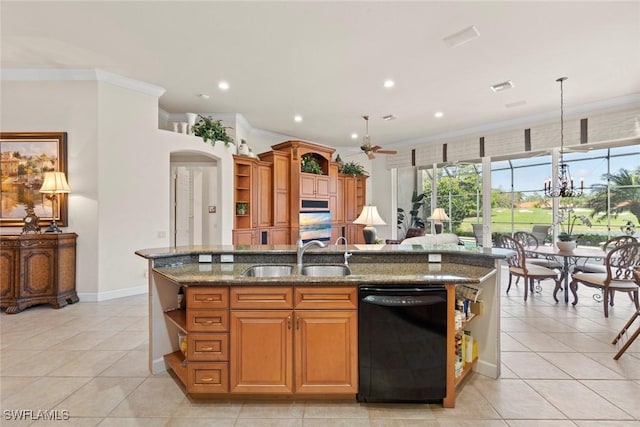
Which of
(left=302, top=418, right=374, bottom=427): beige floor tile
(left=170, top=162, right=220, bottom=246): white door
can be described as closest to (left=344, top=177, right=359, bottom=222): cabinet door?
(left=170, top=162, right=220, bottom=246): white door

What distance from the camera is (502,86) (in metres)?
4.54

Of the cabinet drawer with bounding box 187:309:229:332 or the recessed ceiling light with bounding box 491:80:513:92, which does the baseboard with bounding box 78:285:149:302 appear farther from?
the recessed ceiling light with bounding box 491:80:513:92

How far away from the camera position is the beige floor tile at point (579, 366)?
2453mm

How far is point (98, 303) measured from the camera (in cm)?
420

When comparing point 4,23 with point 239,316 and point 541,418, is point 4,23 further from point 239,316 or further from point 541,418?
point 541,418

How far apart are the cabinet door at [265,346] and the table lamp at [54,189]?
3622 mm

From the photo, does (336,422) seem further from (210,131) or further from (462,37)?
(210,131)

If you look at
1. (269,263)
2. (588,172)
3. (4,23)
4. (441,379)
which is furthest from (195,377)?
(588,172)

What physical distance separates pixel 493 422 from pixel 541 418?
325mm

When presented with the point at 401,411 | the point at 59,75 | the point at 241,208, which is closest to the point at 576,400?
the point at 401,411

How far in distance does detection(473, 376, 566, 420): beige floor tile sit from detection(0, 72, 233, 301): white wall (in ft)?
15.3

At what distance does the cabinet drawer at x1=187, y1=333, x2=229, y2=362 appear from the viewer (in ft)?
6.69

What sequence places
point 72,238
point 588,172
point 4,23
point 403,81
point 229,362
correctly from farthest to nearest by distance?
point 588,172
point 403,81
point 72,238
point 4,23
point 229,362

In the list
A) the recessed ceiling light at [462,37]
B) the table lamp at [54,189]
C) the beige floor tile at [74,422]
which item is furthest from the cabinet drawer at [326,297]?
the table lamp at [54,189]
